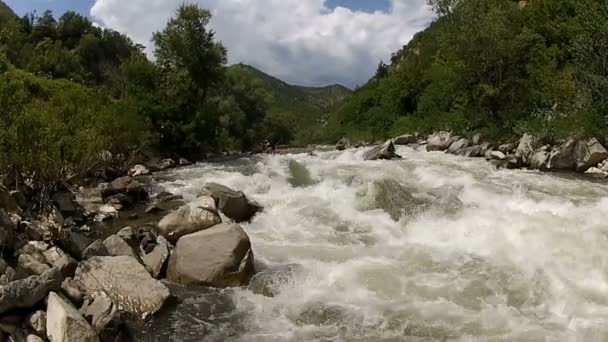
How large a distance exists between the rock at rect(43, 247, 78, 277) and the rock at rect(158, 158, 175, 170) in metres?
19.7

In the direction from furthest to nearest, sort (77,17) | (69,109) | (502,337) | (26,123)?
(77,17)
(69,109)
(26,123)
(502,337)

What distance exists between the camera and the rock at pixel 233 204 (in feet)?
53.4

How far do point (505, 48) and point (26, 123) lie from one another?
2771 cm

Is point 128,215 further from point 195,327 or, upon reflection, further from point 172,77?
point 172,77

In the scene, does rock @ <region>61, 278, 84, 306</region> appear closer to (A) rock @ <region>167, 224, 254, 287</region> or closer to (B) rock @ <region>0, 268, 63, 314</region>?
(B) rock @ <region>0, 268, 63, 314</region>

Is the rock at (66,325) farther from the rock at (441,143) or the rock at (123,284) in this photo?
the rock at (441,143)

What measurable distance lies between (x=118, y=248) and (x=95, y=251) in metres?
0.55

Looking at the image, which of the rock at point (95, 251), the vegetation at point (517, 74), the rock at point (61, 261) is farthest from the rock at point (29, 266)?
the vegetation at point (517, 74)

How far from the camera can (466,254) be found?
41.9 ft

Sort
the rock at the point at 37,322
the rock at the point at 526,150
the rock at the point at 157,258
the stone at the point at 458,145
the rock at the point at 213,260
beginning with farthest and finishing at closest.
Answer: the stone at the point at 458,145 → the rock at the point at 526,150 → the rock at the point at 157,258 → the rock at the point at 213,260 → the rock at the point at 37,322

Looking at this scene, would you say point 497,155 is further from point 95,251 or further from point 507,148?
point 95,251

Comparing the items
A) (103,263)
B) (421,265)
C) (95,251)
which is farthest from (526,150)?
(103,263)

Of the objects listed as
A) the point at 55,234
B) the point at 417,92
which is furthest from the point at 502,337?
the point at 417,92

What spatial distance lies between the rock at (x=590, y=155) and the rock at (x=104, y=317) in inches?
832
